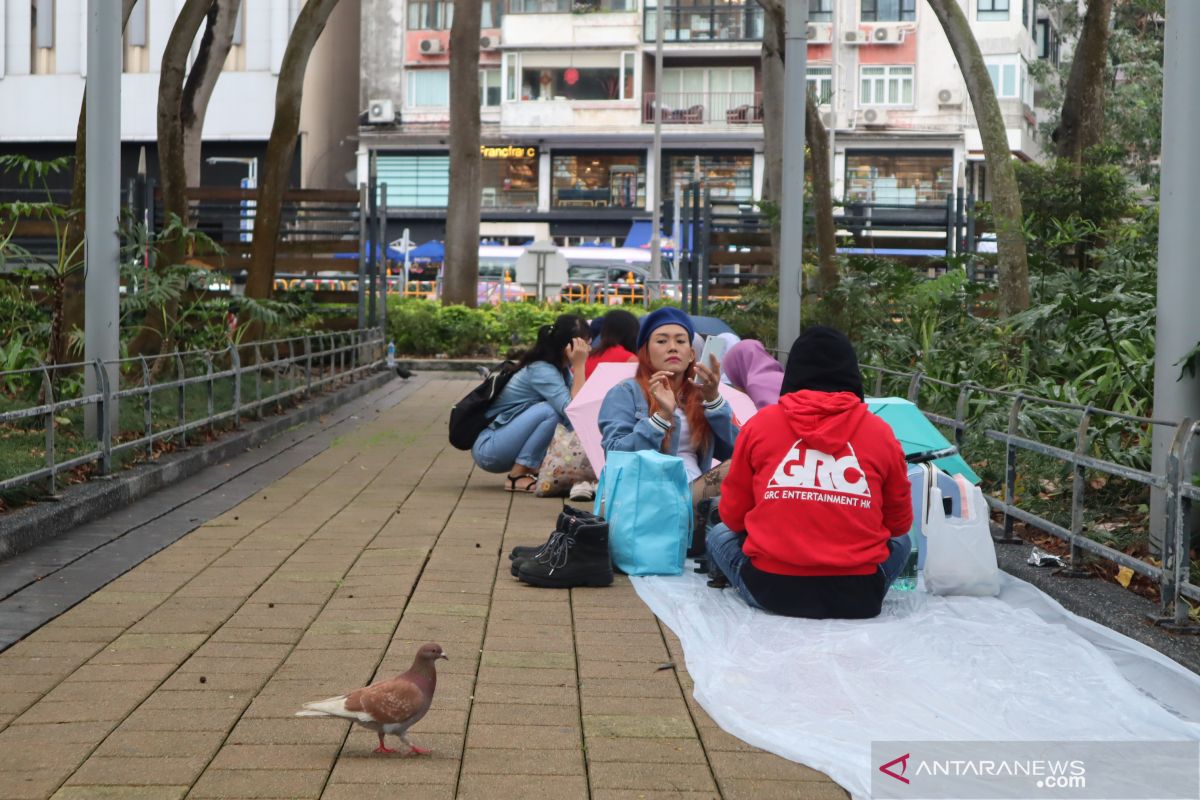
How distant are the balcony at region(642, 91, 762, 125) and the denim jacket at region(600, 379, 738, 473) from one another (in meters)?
46.9

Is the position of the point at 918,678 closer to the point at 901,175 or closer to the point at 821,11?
the point at 901,175

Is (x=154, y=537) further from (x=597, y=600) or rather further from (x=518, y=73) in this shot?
(x=518, y=73)

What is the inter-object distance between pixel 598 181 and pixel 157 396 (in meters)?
43.3

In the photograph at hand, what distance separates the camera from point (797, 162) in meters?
16.0

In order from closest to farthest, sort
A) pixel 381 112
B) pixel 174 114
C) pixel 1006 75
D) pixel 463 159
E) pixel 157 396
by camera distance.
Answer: pixel 157 396 < pixel 174 114 < pixel 463 159 < pixel 1006 75 < pixel 381 112

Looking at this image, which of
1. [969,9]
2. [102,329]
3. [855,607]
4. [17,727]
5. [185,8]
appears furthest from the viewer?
[969,9]

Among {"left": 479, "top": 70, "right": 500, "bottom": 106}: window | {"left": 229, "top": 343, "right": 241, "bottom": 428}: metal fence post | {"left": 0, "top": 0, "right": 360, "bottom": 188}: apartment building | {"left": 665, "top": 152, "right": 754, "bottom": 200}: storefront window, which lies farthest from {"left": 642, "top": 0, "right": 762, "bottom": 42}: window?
{"left": 229, "top": 343, "right": 241, "bottom": 428}: metal fence post

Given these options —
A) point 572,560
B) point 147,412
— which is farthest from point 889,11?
point 572,560

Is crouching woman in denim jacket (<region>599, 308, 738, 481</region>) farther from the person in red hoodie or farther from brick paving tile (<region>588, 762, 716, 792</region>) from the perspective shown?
brick paving tile (<region>588, 762, 716, 792</region>)

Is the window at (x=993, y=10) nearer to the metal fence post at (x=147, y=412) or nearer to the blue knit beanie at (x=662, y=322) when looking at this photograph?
the metal fence post at (x=147, y=412)

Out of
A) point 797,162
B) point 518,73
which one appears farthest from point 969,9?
point 797,162

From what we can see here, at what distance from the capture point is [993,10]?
51.8m

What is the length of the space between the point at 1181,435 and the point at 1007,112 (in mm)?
48247

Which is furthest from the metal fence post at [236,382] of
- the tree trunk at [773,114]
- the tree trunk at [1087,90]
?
the tree trunk at [1087,90]
